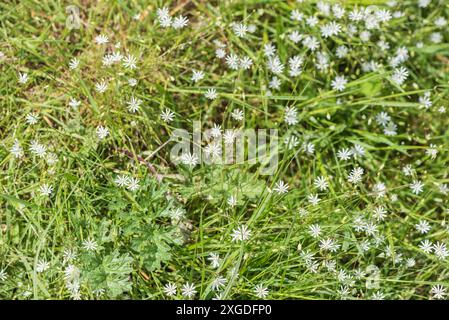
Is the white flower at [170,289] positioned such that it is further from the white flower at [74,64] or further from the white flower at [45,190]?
the white flower at [74,64]

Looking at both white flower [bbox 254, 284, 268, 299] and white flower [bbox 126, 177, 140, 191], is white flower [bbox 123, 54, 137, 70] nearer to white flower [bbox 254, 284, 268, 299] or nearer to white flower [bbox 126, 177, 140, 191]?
white flower [bbox 126, 177, 140, 191]

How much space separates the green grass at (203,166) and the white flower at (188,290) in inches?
1.8

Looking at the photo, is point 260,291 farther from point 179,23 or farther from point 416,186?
point 179,23

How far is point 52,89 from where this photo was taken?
3031 millimetres

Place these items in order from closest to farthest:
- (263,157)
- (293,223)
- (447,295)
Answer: (293,223)
(447,295)
(263,157)

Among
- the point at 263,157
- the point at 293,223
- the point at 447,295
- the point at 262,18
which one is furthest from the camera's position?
the point at 262,18

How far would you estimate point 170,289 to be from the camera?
2.66m

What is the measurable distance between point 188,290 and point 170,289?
79 mm

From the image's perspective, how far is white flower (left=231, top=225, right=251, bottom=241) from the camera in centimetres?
265

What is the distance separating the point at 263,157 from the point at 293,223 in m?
0.51

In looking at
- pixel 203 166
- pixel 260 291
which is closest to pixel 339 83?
pixel 203 166
